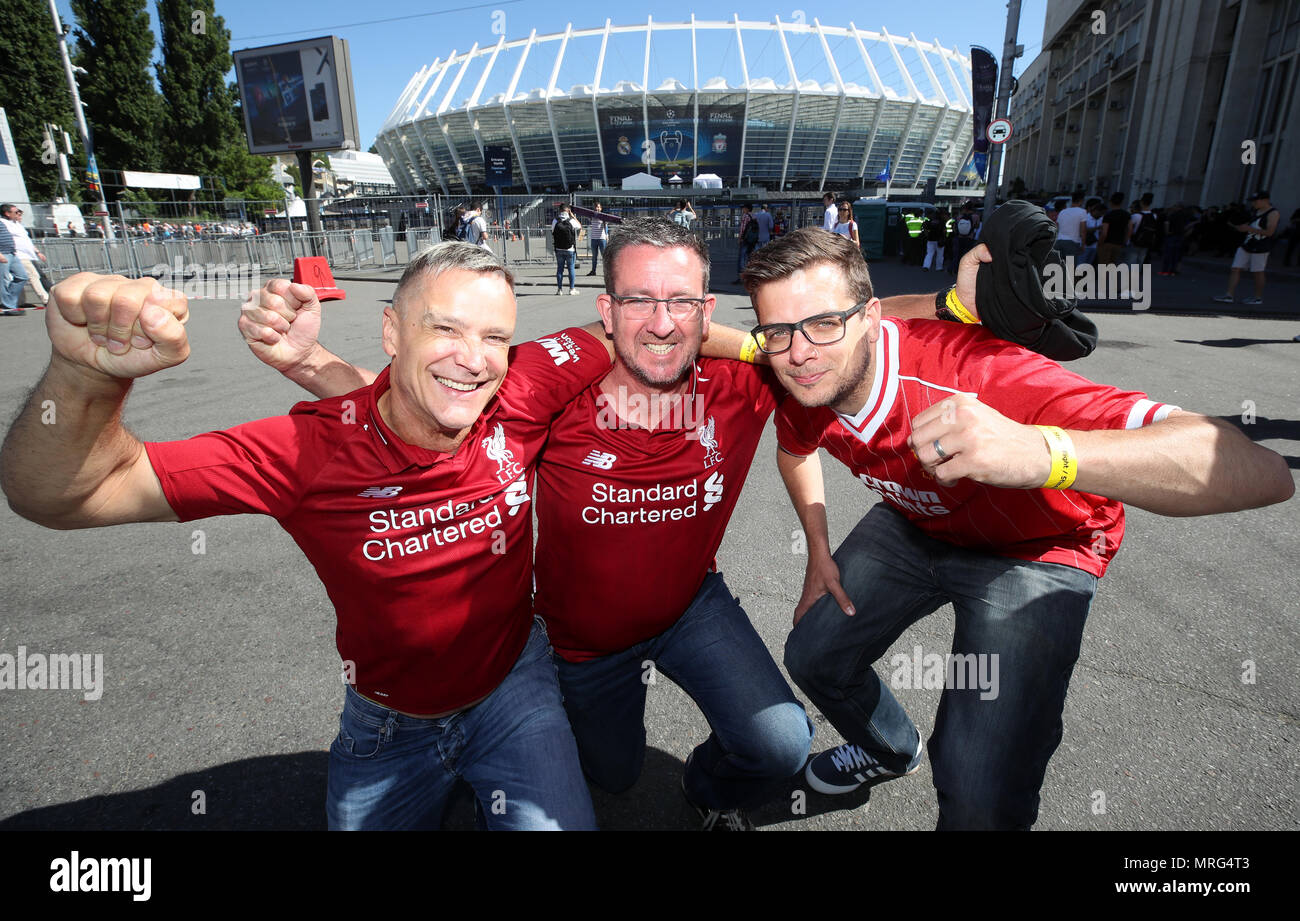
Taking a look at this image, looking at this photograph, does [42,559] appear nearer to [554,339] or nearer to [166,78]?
[554,339]

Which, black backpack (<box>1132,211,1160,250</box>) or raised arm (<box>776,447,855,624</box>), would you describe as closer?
raised arm (<box>776,447,855,624</box>)

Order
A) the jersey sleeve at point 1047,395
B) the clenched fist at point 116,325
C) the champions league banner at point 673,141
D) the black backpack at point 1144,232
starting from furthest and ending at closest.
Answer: the champions league banner at point 673,141 < the black backpack at point 1144,232 < the jersey sleeve at point 1047,395 < the clenched fist at point 116,325

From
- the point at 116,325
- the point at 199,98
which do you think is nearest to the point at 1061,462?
the point at 116,325

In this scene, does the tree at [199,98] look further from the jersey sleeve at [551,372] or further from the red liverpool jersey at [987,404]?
the red liverpool jersey at [987,404]

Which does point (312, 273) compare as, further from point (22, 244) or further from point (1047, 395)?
point (1047, 395)

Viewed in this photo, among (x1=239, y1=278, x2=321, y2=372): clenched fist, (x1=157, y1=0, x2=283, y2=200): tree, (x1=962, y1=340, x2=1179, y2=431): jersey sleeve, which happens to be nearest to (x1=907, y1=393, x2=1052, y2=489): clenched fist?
(x1=962, y1=340, x2=1179, y2=431): jersey sleeve

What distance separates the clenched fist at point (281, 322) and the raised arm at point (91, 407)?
2.09 feet

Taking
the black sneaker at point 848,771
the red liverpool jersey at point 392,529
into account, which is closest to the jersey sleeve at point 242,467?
the red liverpool jersey at point 392,529

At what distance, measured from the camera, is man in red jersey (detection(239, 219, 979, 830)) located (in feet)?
8.11

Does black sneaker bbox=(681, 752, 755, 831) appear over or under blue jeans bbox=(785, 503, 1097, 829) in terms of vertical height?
under

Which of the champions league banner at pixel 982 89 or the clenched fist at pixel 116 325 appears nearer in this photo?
the clenched fist at pixel 116 325

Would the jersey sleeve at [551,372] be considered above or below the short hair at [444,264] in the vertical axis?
below

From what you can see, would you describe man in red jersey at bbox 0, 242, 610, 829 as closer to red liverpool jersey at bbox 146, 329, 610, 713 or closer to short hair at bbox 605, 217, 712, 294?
red liverpool jersey at bbox 146, 329, 610, 713

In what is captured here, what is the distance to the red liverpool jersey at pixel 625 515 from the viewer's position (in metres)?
2.51
